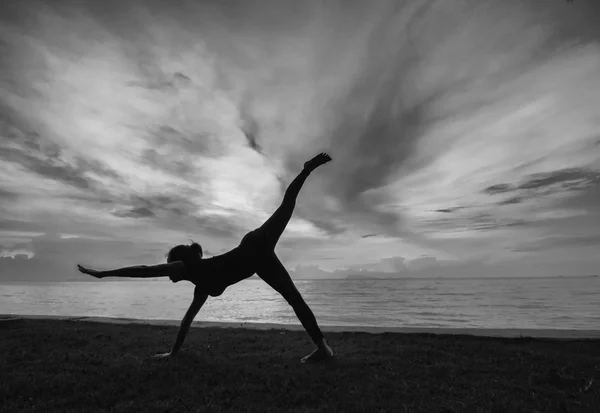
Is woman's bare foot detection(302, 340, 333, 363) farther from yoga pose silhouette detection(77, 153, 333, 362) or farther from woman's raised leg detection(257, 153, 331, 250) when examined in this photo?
woman's raised leg detection(257, 153, 331, 250)

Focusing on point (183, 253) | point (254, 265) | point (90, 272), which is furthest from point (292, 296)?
point (90, 272)

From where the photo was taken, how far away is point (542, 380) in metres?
5.70

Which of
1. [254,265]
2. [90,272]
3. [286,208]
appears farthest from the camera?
[286,208]

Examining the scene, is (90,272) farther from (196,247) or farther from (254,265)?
(254,265)

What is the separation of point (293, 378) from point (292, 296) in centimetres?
193

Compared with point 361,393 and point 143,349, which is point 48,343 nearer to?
point 143,349

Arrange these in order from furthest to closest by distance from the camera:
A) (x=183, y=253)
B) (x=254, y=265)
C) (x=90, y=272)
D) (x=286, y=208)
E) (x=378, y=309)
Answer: (x=378, y=309) → (x=286, y=208) → (x=254, y=265) → (x=183, y=253) → (x=90, y=272)

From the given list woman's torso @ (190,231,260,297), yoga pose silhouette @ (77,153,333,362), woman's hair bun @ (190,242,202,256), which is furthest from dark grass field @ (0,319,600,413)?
woman's hair bun @ (190,242,202,256)

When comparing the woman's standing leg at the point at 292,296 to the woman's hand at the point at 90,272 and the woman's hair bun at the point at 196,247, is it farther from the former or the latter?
the woman's hand at the point at 90,272

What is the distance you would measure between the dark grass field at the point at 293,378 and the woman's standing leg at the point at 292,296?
433 mm

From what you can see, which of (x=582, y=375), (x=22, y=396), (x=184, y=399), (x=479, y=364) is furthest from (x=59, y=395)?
(x=582, y=375)

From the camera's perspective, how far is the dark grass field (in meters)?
4.61

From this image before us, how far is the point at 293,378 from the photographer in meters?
5.82

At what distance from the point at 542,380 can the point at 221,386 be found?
526 centimetres
